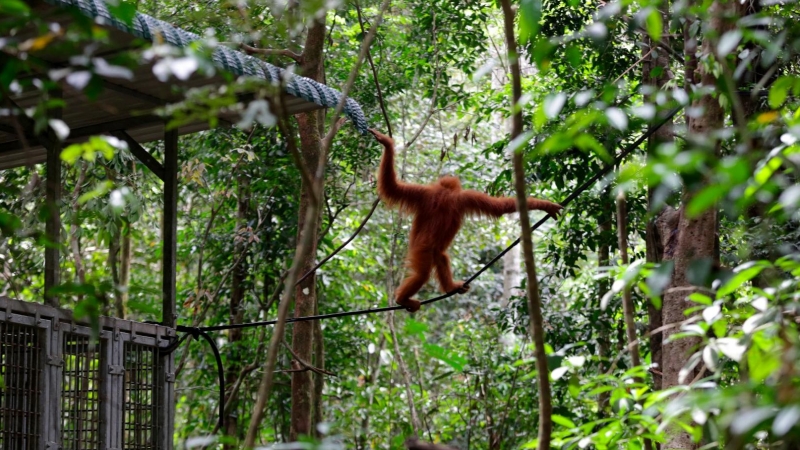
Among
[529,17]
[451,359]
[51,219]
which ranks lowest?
[451,359]

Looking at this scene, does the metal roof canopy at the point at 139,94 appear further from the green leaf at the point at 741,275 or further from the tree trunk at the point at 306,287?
the green leaf at the point at 741,275

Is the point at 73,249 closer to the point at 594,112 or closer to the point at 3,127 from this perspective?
the point at 3,127

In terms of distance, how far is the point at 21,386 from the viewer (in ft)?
14.2

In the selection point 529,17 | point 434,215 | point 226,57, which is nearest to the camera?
point 529,17

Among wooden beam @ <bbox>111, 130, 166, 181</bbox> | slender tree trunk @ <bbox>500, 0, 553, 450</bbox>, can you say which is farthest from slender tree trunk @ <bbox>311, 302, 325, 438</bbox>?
slender tree trunk @ <bbox>500, 0, 553, 450</bbox>

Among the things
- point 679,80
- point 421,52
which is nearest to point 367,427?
point 421,52

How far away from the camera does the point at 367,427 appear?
10.9 meters

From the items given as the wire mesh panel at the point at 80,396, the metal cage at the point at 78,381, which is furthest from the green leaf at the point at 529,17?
the wire mesh panel at the point at 80,396

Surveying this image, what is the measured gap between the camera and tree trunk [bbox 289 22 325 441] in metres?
7.55

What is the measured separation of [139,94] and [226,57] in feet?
2.38

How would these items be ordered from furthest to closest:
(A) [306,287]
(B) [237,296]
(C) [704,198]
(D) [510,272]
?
(D) [510,272]
(B) [237,296]
(A) [306,287]
(C) [704,198]

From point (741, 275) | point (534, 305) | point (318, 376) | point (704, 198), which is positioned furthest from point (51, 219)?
point (318, 376)

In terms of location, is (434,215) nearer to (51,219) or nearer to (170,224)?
(170,224)

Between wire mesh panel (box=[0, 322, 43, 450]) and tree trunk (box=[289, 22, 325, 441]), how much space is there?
3.33 metres
